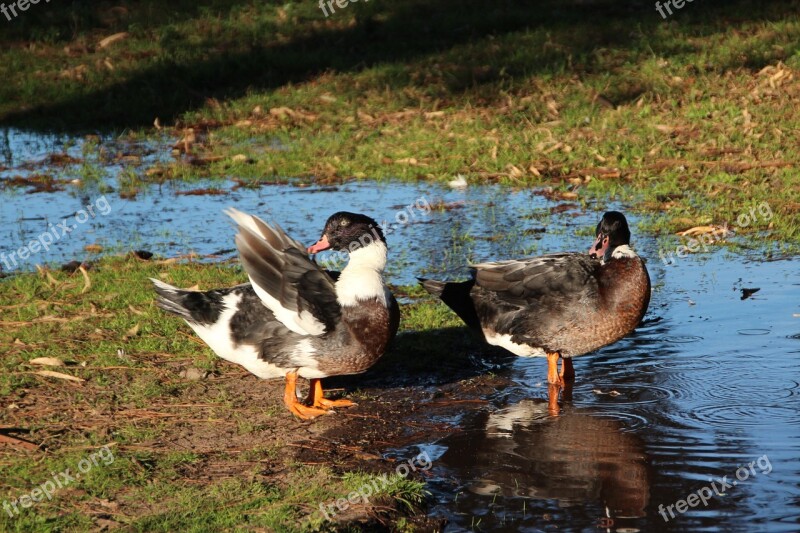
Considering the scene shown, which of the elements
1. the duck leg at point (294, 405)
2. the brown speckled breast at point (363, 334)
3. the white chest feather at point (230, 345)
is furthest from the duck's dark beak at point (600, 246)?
the white chest feather at point (230, 345)

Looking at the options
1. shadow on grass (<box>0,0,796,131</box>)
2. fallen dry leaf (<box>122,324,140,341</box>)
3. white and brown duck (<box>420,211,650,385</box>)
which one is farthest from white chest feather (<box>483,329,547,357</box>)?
shadow on grass (<box>0,0,796,131</box>)

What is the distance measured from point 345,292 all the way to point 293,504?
4.84 ft

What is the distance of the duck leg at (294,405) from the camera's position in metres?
5.93

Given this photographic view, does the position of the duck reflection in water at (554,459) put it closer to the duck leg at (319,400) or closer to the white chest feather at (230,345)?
the duck leg at (319,400)

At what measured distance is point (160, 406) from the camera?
5.98m

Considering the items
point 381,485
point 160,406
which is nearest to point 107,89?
point 160,406

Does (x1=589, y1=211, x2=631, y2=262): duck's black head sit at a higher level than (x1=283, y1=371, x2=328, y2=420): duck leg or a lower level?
higher

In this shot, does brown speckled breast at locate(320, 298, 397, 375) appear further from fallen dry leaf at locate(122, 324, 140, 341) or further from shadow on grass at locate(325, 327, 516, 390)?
fallen dry leaf at locate(122, 324, 140, 341)

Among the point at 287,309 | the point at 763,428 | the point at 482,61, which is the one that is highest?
the point at 482,61

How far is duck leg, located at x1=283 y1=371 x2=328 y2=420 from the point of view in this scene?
593 cm

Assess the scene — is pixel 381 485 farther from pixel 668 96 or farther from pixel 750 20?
pixel 750 20

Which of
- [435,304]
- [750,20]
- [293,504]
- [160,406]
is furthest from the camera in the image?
[750,20]

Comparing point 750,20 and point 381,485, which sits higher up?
point 750,20

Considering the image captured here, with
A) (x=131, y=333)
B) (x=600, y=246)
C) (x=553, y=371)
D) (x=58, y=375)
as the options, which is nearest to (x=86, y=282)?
(x=131, y=333)
